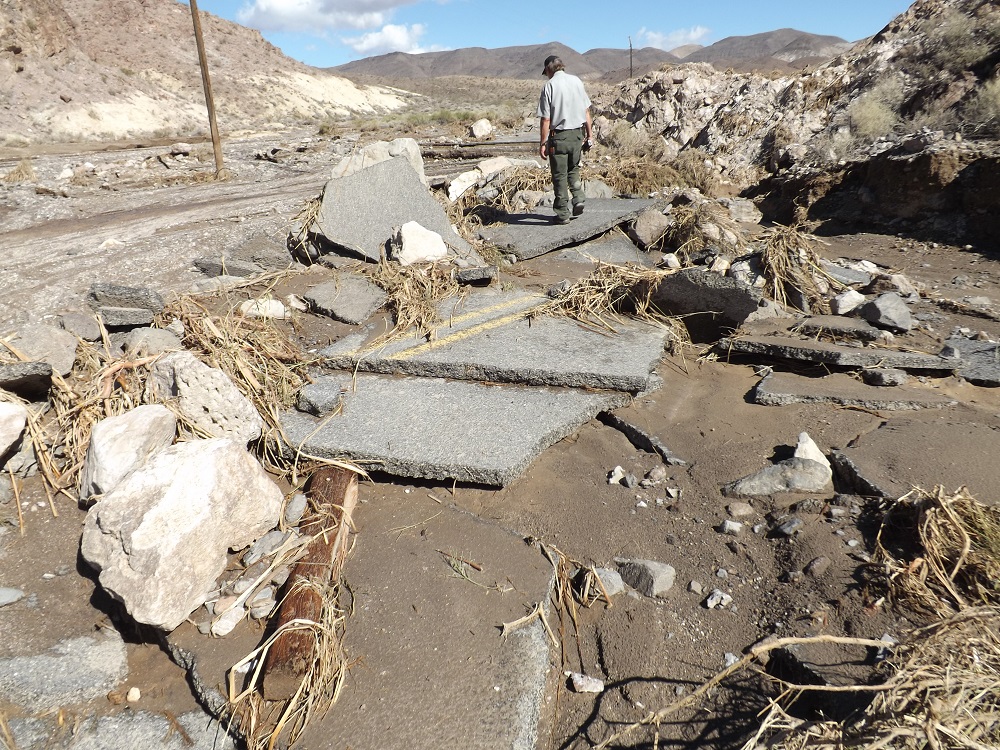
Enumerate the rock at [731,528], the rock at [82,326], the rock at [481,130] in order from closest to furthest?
the rock at [731,528] < the rock at [82,326] < the rock at [481,130]

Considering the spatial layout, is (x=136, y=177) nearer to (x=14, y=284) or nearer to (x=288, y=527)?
(x=14, y=284)

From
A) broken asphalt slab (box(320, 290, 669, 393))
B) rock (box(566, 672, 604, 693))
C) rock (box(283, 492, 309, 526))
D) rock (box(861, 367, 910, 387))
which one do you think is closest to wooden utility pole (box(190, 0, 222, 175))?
broken asphalt slab (box(320, 290, 669, 393))

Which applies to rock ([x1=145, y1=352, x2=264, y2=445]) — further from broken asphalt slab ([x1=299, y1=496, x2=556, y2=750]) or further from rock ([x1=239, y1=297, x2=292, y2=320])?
rock ([x1=239, y1=297, x2=292, y2=320])

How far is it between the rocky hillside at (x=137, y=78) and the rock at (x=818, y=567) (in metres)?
22.8

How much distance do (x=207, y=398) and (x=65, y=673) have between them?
1353 millimetres

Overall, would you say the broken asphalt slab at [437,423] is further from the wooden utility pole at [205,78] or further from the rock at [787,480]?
the wooden utility pole at [205,78]

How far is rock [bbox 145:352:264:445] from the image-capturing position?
3.18m

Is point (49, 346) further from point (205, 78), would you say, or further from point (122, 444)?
point (205, 78)

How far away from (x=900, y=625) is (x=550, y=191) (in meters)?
6.97

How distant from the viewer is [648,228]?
21.4 ft

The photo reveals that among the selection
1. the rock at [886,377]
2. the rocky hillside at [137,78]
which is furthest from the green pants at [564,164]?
the rocky hillside at [137,78]

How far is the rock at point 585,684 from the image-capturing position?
7.03 feet

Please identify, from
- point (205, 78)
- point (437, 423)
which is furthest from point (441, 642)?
point (205, 78)

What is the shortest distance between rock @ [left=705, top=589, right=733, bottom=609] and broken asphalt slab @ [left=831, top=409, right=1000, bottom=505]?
2.67 ft
